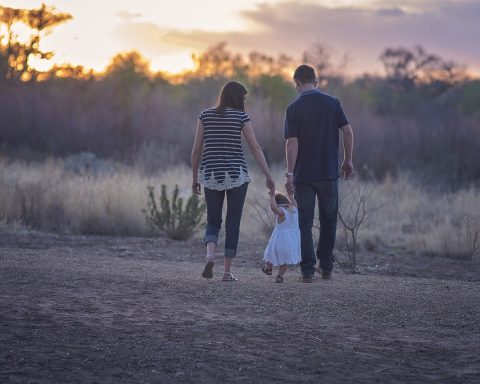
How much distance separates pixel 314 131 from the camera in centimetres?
886

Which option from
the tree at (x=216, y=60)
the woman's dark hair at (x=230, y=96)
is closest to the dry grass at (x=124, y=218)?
the woman's dark hair at (x=230, y=96)

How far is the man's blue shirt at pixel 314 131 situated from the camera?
8.85 metres

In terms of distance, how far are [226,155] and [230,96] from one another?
Result: 1.76ft

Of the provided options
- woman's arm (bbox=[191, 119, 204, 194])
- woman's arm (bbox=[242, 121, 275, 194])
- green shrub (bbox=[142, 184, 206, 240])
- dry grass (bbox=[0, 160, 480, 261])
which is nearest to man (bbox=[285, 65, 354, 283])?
woman's arm (bbox=[242, 121, 275, 194])

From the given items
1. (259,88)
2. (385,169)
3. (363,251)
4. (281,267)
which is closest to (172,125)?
(385,169)

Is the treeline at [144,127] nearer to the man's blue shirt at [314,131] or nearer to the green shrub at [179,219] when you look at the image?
the green shrub at [179,219]

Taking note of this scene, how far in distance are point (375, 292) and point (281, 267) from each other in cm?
102

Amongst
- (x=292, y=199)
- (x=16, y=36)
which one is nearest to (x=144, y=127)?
(x=16, y=36)

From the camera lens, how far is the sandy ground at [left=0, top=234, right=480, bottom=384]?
546 cm

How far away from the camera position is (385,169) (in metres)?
27.1

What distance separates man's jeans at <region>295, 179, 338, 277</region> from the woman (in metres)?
0.46

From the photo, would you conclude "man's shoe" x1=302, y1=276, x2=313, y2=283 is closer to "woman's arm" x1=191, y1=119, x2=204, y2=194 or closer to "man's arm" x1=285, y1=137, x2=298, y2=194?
"man's arm" x1=285, y1=137, x2=298, y2=194

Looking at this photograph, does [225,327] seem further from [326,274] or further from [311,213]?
[326,274]

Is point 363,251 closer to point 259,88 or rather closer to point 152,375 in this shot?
point 152,375
